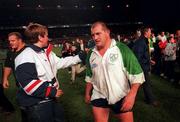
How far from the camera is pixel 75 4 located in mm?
65438

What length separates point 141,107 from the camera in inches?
328

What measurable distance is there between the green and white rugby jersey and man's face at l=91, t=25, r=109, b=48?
5.8 inches

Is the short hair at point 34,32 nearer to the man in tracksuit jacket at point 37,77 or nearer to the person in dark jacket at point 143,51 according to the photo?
the man in tracksuit jacket at point 37,77

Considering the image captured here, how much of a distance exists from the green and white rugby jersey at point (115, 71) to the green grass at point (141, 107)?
3056 mm

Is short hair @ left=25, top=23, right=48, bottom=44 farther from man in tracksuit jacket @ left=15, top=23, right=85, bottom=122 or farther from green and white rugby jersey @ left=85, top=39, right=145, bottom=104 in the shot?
green and white rugby jersey @ left=85, top=39, right=145, bottom=104

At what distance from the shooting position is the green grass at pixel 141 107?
7461 millimetres

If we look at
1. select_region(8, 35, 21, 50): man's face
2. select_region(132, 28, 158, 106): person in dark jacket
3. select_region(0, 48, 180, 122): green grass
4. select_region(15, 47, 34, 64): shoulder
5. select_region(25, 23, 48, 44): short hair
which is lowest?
select_region(0, 48, 180, 122): green grass

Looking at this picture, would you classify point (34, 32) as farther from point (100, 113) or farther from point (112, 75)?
point (100, 113)

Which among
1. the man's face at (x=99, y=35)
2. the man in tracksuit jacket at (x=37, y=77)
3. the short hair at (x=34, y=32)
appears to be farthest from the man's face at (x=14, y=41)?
the man's face at (x=99, y=35)

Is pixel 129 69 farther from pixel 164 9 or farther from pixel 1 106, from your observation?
pixel 164 9

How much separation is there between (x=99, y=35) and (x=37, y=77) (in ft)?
3.46

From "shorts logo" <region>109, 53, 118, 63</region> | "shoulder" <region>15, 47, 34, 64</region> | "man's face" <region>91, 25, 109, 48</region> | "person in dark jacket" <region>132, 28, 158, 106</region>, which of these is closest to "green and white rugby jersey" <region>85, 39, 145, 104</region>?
"shorts logo" <region>109, 53, 118, 63</region>

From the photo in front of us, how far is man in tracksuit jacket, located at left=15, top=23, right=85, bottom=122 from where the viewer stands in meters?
3.96

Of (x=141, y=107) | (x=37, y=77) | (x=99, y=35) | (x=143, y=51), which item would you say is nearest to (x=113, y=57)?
(x=99, y=35)
